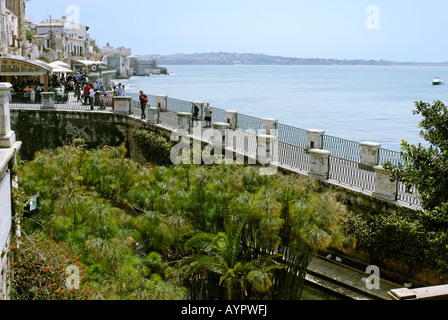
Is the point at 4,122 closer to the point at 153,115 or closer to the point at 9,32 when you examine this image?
the point at 153,115

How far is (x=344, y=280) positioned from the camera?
13172 millimetres

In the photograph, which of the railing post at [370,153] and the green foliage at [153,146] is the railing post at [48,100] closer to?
the green foliage at [153,146]

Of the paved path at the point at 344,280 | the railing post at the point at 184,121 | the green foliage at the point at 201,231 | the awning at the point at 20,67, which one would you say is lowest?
the paved path at the point at 344,280

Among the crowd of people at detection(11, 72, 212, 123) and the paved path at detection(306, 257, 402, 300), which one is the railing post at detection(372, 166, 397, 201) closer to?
the paved path at detection(306, 257, 402, 300)

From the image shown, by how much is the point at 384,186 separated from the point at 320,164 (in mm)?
2252

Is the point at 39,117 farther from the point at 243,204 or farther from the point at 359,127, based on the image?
the point at 359,127

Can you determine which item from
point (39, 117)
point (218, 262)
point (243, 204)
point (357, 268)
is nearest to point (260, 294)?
point (218, 262)

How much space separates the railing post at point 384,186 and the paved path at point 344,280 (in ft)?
6.74

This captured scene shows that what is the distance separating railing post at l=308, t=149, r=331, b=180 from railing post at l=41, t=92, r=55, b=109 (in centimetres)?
1411

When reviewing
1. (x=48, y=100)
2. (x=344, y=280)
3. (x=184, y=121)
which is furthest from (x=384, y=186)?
(x=48, y=100)

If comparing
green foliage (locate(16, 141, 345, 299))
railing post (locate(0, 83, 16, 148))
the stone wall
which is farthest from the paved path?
the stone wall

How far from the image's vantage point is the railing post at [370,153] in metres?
14.5

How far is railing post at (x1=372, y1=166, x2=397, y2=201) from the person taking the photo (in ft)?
43.4

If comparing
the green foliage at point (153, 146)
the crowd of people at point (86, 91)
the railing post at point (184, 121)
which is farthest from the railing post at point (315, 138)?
the green foliage at point (153, 146)
